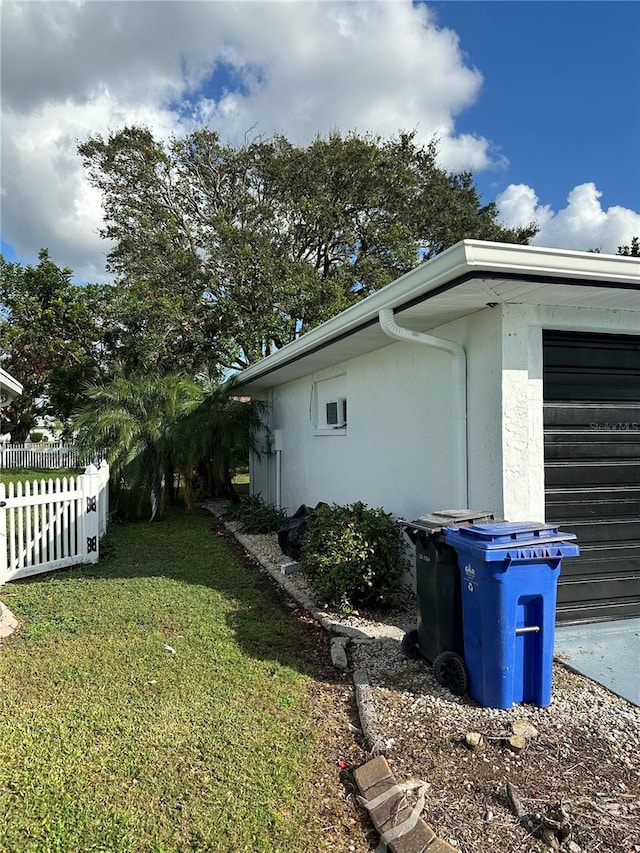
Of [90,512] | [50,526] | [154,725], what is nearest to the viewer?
[154,725]

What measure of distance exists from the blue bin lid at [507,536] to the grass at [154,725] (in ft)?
4.92

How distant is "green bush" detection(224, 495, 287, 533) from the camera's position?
9.51 metres

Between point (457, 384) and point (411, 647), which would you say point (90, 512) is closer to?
point (411, 647)

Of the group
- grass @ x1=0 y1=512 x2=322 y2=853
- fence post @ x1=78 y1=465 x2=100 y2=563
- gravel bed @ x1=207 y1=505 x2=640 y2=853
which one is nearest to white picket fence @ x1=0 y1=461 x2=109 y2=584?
fence post @ x1=78 y1=465 x2=100 y2=563

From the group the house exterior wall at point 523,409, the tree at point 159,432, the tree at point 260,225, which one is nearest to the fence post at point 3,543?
the tree at point 159,432

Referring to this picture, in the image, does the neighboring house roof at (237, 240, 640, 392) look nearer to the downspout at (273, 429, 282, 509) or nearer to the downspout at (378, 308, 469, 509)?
the downspout at (378, 308, 469, 509)

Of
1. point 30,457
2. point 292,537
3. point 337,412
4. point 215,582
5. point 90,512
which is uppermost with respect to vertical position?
point 337,412

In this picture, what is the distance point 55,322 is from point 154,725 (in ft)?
61.7

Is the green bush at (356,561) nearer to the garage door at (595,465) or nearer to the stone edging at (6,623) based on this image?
the garage door at (595,465)

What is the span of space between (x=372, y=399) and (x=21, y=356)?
19765mm

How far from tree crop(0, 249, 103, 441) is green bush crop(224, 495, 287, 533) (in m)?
10.5

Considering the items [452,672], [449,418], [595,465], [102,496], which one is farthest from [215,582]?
[595,465]

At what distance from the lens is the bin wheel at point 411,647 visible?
389cm

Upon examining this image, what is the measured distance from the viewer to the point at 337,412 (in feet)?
26.5
